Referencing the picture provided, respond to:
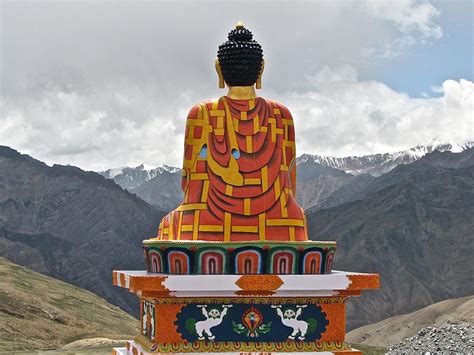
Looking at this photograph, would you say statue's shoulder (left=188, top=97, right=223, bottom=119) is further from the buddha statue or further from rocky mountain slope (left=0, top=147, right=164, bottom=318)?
rocky mountain slope (left=0, top=147, right=164, bottom=318)

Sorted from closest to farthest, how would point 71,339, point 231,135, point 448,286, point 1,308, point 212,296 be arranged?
point 212,296
point 231,135
point 71,339
point 1,308
point 448,286

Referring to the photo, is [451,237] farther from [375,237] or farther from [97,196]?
[97,196]

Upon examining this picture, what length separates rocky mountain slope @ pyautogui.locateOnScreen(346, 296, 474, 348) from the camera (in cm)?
7444

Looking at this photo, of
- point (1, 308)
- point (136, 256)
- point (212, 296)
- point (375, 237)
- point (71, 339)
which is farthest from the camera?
point (136, 256)

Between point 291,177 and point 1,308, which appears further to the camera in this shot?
point 1,308

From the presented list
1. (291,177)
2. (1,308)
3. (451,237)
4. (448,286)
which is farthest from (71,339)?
(451,237)

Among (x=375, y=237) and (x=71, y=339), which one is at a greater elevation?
(x=375, y=237)

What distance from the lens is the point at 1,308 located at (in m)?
55.5

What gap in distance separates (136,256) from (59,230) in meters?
21.8

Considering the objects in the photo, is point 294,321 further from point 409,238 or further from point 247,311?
point 409,238

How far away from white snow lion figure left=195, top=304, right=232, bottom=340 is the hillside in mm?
33185

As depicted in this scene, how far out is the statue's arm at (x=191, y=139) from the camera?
49.4 feet

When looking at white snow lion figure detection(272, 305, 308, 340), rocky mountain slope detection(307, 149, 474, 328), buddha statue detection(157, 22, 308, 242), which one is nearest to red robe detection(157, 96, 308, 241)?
buddha statue detection(157, 22, 308, 242)

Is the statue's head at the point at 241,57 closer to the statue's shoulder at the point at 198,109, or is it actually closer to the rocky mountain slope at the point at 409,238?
the statue's shoulder at the point at 198,109
